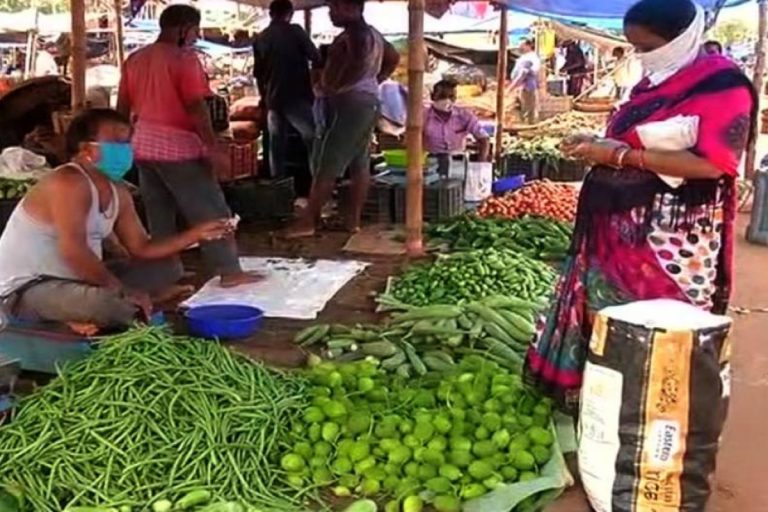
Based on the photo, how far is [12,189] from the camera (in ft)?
20.7

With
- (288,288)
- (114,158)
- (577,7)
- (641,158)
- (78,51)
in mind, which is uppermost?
(577,7)

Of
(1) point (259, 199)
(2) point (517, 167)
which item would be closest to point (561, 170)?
(2) point (517, 167)

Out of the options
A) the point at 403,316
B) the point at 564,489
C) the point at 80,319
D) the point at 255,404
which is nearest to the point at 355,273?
the point at 403,316

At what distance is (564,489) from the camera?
3008mm

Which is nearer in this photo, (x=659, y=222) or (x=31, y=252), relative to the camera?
(x=659, y=222)

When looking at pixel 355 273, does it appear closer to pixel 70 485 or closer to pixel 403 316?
pixel 403 316

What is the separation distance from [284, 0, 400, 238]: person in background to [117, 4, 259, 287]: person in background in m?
1.36

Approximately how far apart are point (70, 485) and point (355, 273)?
310 centimetres

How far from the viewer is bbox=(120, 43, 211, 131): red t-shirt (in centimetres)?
514

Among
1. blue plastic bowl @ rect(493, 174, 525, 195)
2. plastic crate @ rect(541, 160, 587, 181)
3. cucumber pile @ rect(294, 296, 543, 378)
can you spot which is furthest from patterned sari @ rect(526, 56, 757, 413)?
plastic crate @ rect(541, 160, 587, 181)

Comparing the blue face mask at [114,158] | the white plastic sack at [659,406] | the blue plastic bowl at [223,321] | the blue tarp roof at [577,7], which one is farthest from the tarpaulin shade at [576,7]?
the white plastic sack at [659,406]

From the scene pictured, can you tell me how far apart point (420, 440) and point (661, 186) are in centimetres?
113

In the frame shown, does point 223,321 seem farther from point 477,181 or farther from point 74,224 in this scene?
point 477,181

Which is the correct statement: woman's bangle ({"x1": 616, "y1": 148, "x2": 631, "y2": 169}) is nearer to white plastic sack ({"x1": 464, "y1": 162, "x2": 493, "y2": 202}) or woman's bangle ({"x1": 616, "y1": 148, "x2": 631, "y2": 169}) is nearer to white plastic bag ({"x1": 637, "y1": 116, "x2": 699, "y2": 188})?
white plastic bag ({"x1": 637, "y1": 116, "x2": 699, "y2": 188})
